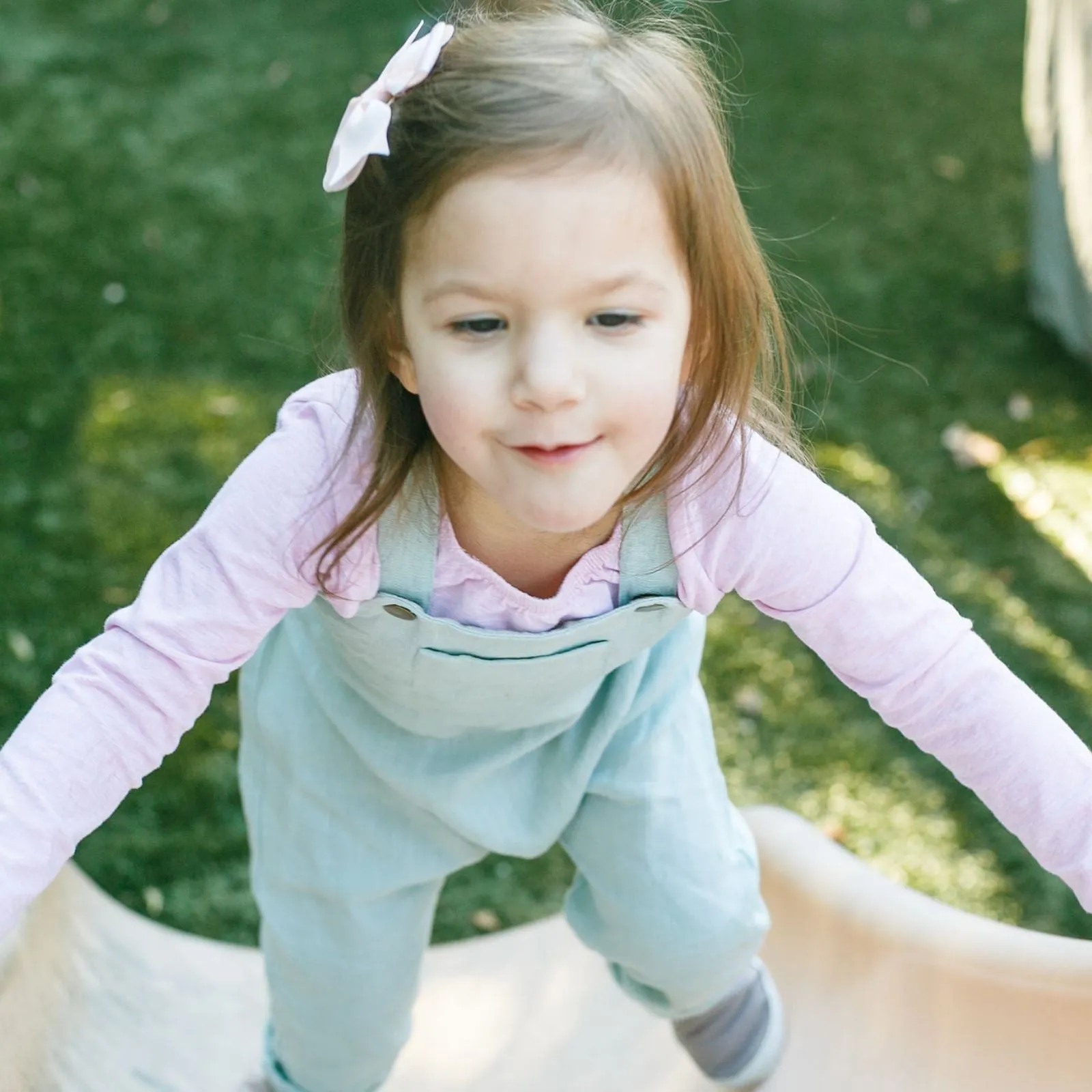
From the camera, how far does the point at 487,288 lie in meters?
1.21

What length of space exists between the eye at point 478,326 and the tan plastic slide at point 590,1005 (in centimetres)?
100

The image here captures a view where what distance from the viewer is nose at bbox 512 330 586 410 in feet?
3.94

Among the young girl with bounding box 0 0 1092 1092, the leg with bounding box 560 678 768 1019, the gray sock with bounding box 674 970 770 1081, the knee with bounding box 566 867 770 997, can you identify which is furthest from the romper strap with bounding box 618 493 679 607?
the gray sock with bounding box 674 970 770 1081

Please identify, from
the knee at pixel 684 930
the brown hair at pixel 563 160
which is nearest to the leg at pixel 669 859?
the knee at pixel 684 930

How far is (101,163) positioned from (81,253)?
0.41m

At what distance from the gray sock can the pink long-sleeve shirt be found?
0.56 m

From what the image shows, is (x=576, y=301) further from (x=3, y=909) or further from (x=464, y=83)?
(x=3, y=909)

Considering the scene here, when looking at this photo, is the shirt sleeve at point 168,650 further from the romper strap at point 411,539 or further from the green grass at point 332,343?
the green grass at point 332,343

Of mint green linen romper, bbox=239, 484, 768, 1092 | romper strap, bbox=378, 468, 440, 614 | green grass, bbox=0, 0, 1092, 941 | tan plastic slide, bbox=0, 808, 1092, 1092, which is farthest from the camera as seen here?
green grass, bbox=0, 0, 1092, 941

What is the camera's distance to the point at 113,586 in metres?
2.78

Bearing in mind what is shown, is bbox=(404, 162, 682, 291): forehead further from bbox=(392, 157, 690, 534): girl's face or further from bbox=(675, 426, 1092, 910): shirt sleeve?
bbox=(675, 426, 1092, 910): shirt sleeve

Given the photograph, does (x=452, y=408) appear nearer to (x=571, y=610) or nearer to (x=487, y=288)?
(x=487, y=288)

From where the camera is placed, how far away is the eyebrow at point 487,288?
3.99 feet

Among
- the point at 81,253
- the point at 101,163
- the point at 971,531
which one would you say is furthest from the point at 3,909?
the point at 101,163
